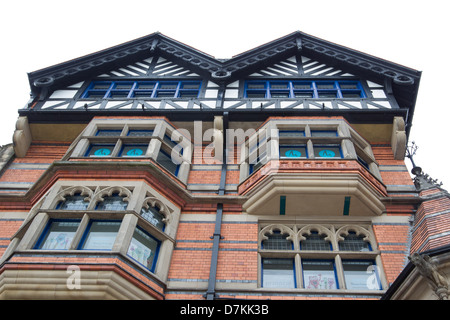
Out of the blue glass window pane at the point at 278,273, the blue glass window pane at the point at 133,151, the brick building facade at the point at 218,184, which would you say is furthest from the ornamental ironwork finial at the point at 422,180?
the blue glass window pane at the point at 133,151

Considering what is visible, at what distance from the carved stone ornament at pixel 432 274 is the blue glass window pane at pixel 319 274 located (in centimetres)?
248

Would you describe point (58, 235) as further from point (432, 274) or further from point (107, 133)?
point (432, 274)

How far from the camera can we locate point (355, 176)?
9977mm

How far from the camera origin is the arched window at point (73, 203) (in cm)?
955

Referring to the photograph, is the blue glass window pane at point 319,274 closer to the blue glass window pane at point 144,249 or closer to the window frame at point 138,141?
the blue glass window pane at point 144,249

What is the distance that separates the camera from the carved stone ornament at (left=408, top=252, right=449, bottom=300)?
6.24 metres

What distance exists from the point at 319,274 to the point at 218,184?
365cm

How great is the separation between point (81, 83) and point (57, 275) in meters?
8.91

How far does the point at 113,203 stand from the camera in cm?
965

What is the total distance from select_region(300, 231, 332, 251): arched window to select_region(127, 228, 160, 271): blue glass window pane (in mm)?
3212

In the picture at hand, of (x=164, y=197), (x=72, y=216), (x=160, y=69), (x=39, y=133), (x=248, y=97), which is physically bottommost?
(x=72, y=216)

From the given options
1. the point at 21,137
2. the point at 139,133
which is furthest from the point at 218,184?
the point at 21,137
